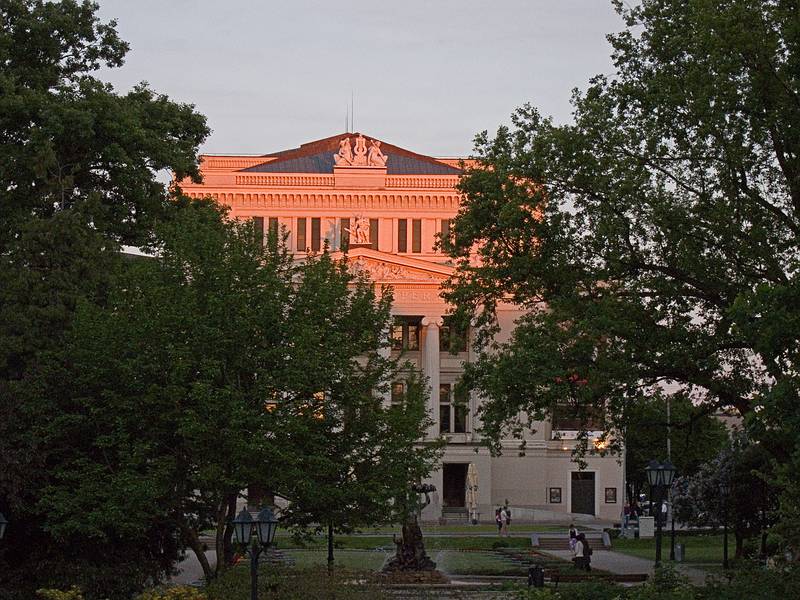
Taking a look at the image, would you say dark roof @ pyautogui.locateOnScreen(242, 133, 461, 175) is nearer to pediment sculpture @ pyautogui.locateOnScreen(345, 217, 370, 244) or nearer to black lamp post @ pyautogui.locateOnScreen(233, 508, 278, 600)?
pediment sculpture @ pyautogui.locateOnScreen(345, 217, 370, 244)

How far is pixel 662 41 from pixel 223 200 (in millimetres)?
57410

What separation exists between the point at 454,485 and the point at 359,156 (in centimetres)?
2210

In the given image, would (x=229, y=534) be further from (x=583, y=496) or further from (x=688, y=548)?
(x=583, y=496)

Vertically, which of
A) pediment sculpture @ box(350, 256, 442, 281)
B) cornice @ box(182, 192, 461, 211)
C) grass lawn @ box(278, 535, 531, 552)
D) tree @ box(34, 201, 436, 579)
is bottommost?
grass lawn @ box(278, 535, 531, 552)

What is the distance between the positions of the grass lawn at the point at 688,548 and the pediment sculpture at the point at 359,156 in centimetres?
3160

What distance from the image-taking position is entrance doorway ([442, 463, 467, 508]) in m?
86.2

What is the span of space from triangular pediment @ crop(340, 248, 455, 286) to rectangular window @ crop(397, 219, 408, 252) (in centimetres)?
365

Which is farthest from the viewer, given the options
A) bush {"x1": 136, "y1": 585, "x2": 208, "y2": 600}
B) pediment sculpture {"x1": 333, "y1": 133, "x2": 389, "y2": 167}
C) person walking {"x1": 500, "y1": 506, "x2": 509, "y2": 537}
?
pediment sculpture {"x1": 333, "y1": 133, "x2": 389, "y2": 167}

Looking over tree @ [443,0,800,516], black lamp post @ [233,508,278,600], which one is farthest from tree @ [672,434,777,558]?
black lamp post @ [233,508,278,600]

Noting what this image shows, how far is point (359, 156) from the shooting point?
87.4 meters

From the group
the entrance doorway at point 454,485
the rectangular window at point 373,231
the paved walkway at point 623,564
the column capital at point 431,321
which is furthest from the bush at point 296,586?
the rectangular window at point 373,231

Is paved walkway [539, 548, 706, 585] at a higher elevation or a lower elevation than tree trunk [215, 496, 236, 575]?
lower

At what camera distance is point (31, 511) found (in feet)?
93.5

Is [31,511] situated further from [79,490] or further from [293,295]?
[293,295]
